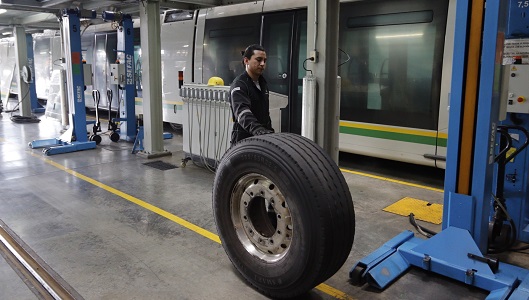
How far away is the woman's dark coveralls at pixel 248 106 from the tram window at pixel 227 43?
4.07m

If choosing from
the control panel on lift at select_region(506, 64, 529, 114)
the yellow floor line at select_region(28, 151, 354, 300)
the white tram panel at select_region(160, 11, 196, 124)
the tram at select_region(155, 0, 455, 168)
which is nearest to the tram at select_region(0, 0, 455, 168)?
the tram at select_region(155, 0, 455, 168)

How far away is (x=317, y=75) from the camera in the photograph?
521 cm

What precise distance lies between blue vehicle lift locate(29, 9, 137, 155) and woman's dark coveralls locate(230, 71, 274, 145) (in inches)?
209

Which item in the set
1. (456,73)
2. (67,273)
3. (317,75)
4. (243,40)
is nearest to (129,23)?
(243,40)

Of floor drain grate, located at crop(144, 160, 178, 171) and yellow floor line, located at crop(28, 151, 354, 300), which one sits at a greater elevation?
floor drain grate, located at crop(144, 160, 178, 171)

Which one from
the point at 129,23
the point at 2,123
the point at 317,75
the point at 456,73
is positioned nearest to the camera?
the point at 456,73

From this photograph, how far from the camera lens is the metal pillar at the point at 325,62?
5051mm

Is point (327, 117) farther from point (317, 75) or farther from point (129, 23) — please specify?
point (129, 23)

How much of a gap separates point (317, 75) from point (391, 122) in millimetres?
1759

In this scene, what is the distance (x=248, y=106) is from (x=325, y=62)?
1.76m

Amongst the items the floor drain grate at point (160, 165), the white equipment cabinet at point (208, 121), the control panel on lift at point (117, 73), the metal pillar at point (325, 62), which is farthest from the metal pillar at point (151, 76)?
the metal pillar at point (325, 62)

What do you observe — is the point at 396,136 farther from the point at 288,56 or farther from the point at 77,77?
the point at 77,77

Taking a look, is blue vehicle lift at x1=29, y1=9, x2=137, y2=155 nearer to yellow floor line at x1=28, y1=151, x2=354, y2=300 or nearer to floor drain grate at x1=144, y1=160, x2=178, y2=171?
yellow floor line at x1=28, y1=151, x2=354, y2=300

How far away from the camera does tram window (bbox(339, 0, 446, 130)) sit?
19.2ft
